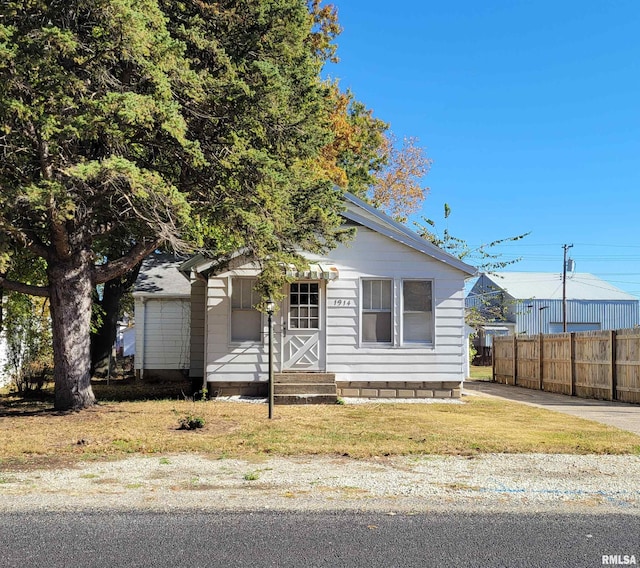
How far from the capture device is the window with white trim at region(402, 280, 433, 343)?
49.2 feet

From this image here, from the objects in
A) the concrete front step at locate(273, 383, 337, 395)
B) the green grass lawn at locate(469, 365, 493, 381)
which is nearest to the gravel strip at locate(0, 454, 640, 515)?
the concrete front step at locate(273, 383, 337, 395)

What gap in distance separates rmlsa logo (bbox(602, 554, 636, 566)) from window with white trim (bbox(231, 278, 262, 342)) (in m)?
10.7

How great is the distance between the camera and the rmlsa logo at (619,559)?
14.4 ft

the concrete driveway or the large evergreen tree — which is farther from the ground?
the large evergreen tree

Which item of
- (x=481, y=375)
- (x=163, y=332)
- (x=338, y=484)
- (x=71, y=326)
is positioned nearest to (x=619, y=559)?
(x=338, y=484)

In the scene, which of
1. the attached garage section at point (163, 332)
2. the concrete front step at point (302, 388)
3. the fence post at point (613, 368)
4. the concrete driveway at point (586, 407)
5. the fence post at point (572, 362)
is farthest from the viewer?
the attached garage section at point (163, 332)

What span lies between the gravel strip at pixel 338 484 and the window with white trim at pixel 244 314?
6628mm

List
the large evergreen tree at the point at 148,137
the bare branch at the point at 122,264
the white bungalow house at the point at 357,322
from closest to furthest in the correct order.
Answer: the large evergreen tree at the point at 148,137 → the bare branch at the point at 122,264 → the white bungalow house at the point at 357,322

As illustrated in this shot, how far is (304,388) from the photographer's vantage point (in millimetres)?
13953

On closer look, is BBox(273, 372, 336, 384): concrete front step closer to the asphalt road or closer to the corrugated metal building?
the asphalt road

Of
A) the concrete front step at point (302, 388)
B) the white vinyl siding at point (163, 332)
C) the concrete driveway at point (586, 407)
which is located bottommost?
the concrete driveway at point (586, 407)

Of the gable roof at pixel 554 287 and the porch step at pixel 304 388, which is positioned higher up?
the gable roof at pixel 554 287

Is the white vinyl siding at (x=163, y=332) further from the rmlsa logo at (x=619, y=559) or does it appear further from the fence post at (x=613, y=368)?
the rmlsa logo at (x=619, y=559)

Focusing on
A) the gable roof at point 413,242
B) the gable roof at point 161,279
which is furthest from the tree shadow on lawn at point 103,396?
the gable roof at point 413,242
